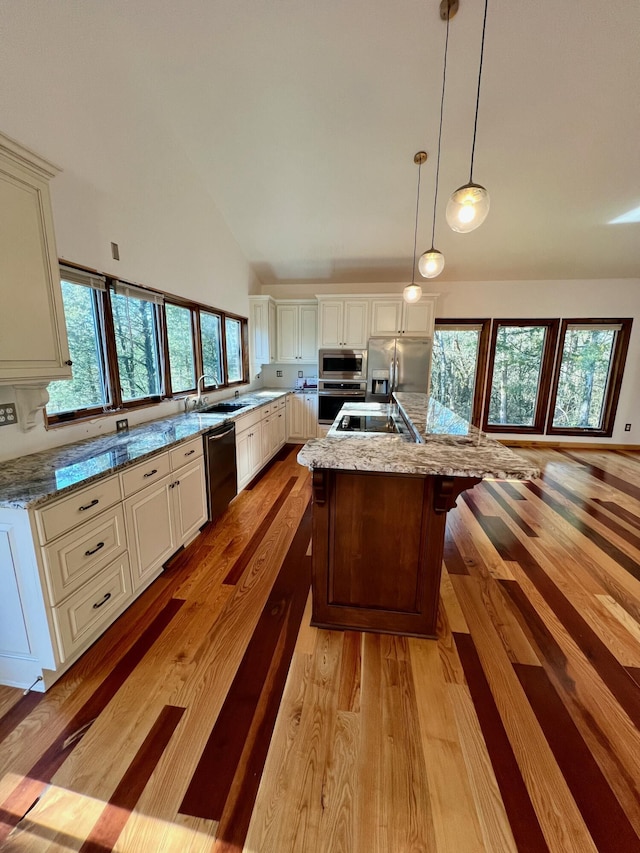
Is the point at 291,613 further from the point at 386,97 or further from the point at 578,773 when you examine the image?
the point at 386,97

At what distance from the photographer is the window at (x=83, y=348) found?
85.0 inches

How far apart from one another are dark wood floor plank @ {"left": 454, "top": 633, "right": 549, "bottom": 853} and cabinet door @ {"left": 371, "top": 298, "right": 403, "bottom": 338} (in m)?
4.25

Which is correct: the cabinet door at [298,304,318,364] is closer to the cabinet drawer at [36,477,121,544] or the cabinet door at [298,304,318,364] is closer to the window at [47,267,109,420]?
the window at [47,267,109,420]

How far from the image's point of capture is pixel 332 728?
4.37 ft

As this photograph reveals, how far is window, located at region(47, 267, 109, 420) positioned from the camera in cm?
216

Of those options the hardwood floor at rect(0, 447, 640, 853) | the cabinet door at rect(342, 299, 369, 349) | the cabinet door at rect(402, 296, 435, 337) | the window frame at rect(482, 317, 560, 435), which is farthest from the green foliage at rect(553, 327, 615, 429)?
the hardwood floor at rect(0, 447, 640, 853)

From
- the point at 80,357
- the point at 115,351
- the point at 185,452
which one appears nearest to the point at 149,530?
the point at 185,452

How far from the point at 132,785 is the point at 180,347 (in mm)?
3242

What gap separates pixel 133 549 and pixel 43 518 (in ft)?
2.16

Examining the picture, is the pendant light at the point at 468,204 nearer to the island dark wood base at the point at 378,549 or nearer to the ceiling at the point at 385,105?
the ceiling at the point at 385,105

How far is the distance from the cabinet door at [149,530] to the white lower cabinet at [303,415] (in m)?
3.30

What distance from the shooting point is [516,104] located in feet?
8.56

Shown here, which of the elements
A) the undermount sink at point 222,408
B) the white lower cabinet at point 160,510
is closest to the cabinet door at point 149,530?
the white lower cabinet at point 160,510

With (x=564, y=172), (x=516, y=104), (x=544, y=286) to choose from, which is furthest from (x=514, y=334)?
(x=516, y=104)
